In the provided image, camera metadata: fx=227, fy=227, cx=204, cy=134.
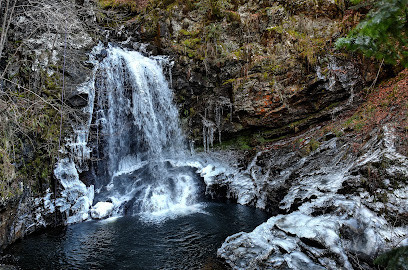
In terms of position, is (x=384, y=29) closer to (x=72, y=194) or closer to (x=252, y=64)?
(x=72, y=194)

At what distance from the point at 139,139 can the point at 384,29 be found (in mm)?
11189

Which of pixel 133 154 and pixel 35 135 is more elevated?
pixel 35 135

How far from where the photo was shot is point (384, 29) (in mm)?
1982

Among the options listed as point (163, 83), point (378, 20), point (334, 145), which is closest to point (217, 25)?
point (163, 83)

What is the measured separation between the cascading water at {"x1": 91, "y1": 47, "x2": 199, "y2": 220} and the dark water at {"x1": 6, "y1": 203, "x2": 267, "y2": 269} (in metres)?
1.47

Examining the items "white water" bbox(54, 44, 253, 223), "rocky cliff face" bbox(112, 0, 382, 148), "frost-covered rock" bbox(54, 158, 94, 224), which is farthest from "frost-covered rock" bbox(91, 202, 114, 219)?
"rocky cliff face" bbox(112, 0, 382, 148)

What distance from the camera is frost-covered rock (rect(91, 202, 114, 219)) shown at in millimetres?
8625

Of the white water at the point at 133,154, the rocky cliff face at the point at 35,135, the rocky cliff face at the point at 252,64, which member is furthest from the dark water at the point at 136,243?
the rocky cliff face at the point at 252,64

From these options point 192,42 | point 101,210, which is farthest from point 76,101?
point 192,42

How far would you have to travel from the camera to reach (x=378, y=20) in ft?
5.96

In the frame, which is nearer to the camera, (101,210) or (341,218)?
(341,218)

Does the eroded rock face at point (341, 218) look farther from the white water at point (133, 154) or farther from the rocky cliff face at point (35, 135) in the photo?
the rocky cliff face at point (35, 135)

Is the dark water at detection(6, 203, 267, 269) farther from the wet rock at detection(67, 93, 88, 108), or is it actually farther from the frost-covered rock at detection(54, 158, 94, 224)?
the wet rock at detection(67, 93, 88, 108)

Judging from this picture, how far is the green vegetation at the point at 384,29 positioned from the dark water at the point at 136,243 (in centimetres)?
483
